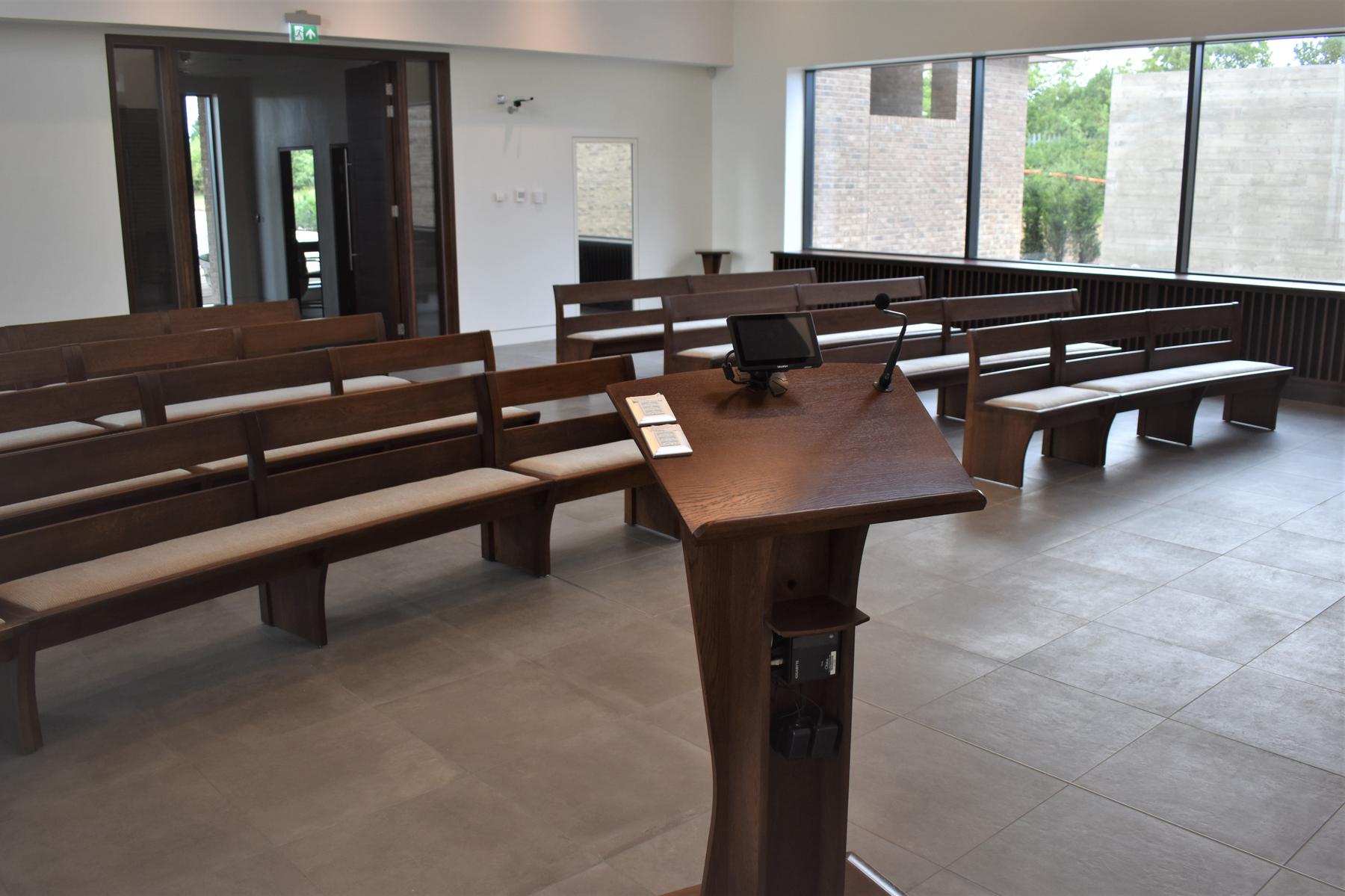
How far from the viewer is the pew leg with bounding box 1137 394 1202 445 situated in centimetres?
639

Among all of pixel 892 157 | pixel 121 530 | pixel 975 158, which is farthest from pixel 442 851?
pixel 892 157

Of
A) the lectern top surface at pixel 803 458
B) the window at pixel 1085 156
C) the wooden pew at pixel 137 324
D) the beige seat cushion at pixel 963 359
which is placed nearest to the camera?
the lectern top surface at pixel 803 458

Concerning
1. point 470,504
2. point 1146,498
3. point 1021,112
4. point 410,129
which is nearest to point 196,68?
point 410,129

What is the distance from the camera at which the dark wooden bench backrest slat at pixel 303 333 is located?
5.86 m

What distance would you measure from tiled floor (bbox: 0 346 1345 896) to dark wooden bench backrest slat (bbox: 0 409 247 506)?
23.5 inches

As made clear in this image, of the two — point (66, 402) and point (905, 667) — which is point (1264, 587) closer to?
point (905, 667)

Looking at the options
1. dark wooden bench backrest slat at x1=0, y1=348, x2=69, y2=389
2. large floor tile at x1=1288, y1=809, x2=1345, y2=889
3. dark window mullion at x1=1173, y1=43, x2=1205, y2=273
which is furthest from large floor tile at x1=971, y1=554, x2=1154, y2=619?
dark window mullion at x1=1173, y1=43, x2=1205, y2=273

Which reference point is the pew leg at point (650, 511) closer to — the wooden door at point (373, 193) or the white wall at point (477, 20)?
the white wall at point (477, 20)

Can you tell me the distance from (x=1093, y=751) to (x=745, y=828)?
1.38 m

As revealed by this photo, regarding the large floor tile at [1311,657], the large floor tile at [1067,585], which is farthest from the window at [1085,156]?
the large floor tile at [1311,657]

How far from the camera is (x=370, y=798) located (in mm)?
2805

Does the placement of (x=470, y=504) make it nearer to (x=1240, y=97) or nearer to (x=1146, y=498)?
(x=1146, y=498)

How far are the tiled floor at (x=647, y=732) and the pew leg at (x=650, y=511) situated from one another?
147mm

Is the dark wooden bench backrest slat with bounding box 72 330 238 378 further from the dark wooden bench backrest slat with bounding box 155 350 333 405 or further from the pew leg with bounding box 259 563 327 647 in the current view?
the pew leg with bounding box 259 563 327 647
